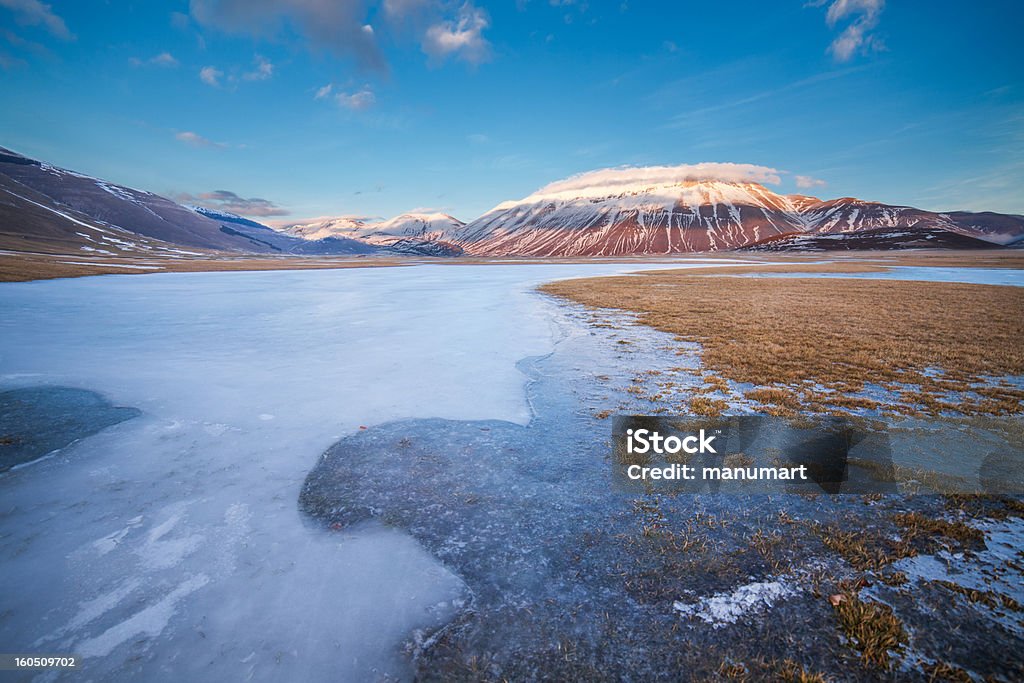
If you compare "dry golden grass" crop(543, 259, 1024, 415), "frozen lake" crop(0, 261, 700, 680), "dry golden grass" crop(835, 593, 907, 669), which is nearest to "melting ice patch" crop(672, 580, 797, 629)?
"dry golden grass" crop(835, 593, 907, 669)

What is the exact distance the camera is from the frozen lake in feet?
13.9

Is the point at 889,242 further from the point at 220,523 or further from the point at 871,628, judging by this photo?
the point at 220,523

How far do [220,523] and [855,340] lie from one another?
21.4 meters

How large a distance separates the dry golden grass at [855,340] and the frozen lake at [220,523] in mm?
7831

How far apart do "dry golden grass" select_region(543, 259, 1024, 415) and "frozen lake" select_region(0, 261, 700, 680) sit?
783 centimetres

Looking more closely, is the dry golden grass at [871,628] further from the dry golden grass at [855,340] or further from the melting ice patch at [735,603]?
the dry golden grass at [855,340]

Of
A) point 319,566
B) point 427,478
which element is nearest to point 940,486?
point 427,478

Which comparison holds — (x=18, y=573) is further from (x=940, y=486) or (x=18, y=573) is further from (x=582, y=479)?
(x=940, y=486)

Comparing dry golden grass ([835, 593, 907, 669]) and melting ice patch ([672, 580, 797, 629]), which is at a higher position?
dry golden grass ([835, 593, 907, 669])

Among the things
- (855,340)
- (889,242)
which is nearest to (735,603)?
(855,340)

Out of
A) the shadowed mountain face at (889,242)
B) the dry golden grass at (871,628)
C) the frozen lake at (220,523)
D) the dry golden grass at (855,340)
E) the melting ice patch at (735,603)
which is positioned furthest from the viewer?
the shadowed mountain face at (889,242)

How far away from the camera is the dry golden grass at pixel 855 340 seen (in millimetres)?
11219

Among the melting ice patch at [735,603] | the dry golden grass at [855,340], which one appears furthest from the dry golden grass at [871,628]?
the dry golden grass at [855,340]

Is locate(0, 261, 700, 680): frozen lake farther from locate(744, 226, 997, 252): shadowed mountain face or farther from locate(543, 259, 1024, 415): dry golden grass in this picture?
locate(744, 226, 997, 252): shadowed mountain face
